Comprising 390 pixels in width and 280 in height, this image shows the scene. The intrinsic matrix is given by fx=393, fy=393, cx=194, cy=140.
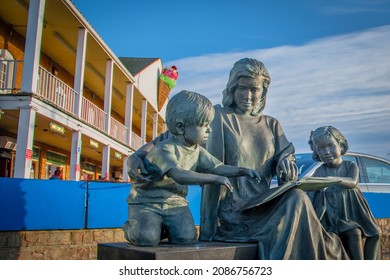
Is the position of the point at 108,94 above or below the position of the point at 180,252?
above

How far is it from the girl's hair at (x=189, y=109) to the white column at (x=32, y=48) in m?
9.01

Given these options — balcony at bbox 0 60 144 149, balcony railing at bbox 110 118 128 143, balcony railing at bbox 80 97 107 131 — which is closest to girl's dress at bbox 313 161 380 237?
balcony at bbox 0 60 144 149

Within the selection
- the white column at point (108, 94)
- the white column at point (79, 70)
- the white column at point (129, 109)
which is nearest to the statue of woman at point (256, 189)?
the white column at point (79, 70)

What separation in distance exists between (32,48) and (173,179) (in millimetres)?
9571

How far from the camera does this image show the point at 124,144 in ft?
60.5

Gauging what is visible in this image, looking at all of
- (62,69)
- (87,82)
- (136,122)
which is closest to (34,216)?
(62,69)

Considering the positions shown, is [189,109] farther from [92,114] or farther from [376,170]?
[92,114]

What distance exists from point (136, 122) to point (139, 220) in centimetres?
2577

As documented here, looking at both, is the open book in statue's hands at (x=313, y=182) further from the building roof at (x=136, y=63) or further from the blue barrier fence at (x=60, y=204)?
the building roof at (x=136, y=63)

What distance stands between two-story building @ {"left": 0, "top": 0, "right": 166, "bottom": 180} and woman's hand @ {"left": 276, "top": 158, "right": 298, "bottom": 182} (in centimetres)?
830

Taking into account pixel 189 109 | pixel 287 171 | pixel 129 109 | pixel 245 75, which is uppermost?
pixel 129 109

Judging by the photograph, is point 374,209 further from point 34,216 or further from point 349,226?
point 34,216

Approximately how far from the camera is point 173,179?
2.21 metres

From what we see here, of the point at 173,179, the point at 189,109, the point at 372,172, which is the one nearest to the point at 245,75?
the point at 189,109
